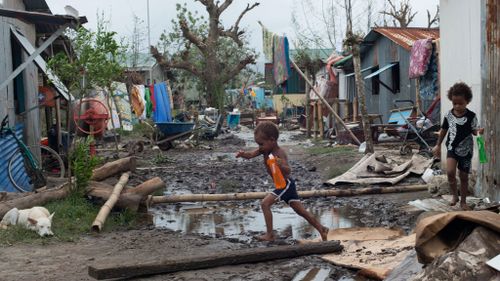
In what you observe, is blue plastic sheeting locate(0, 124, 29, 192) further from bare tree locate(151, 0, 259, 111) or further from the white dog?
bare tree locate(151, 0, 259, 111)

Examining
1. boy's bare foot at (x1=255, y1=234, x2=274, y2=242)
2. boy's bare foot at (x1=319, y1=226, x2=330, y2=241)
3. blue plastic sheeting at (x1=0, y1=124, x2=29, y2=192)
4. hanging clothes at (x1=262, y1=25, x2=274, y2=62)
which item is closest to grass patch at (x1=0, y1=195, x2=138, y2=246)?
boy's bare foot at (x1=255, y1=234, x2=274, y2=242)

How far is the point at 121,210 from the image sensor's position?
723cm

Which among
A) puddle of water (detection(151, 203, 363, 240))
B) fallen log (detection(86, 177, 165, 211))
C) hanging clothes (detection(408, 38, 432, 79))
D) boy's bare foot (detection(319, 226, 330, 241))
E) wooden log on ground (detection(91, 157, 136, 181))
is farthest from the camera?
hanging clothes (detection(408, 38, 432, 79))

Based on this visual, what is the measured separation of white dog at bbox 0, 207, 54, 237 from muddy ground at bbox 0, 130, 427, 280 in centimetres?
16

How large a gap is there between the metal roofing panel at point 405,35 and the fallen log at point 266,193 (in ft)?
31.1

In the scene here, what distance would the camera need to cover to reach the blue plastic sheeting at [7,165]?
8562mm

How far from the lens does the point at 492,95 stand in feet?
20.7

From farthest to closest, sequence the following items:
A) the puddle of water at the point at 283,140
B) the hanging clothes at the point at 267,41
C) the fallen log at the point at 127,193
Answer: the puddle of water at the point at 283,140 < the hanging clothes at the point at 267,41 < the fallen log at the point at 127,193

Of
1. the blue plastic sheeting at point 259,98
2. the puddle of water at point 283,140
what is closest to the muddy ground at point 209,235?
the puddle of water at point 283,140

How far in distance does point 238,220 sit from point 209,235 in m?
0.96

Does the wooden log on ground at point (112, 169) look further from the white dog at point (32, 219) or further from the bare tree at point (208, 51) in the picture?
the bare tree at point (208, 51)

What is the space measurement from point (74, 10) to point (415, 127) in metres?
7.44

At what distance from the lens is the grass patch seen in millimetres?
5863

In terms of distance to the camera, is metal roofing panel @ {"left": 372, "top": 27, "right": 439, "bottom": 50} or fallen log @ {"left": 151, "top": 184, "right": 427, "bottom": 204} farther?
metal roofing panel @ {"left": 372, "top": 27, "right": 439, "bottom": 50}
